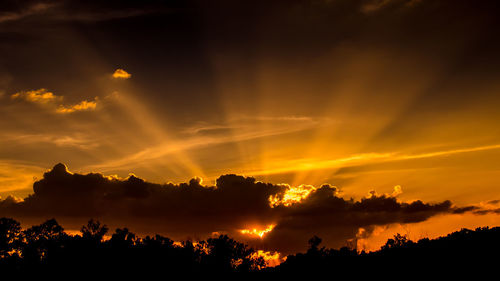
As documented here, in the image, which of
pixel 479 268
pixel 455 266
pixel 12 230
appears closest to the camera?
pixel 479 268

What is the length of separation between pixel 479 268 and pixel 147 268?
7559 cm

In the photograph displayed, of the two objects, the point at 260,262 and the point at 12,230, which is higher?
the point at 12,230

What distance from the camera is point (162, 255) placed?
128250mm

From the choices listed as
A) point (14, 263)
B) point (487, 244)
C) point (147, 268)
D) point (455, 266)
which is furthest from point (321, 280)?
point (14, 263)

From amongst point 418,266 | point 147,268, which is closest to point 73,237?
point 147,268

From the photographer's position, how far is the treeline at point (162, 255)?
276ft

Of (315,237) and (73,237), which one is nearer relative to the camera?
(73,237)

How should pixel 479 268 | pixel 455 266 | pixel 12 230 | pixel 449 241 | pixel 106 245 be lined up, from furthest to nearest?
pixel 106 245, pixel 12 230, pixel 449 241, pixel 455 266, pixel 479 268

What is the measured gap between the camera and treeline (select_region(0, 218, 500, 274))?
3307 inches

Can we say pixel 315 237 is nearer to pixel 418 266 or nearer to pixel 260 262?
pixel 260 262

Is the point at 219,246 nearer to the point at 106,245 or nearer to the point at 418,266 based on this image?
the point at 106,245

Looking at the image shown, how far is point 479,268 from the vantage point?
237ft

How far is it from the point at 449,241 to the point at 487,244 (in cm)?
1381

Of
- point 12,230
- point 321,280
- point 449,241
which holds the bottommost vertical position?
point 321,280
